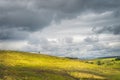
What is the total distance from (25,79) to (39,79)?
29.1 feet

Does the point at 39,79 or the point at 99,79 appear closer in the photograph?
the point at 39,79

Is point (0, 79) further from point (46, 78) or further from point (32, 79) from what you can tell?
point (46, 78)

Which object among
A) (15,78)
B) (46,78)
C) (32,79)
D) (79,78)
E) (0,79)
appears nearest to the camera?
(0,79)

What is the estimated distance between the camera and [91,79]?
498 feet

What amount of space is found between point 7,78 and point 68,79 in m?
37.2

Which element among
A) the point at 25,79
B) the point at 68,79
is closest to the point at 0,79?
the point at 25,79

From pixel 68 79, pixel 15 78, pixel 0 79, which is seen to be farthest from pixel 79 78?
pixel 0 79

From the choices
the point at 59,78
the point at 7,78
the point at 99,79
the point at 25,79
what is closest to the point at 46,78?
the point at 59,78

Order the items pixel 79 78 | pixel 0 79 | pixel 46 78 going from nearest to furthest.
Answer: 1. pixel 0 79
2. pixel 46 78
3. pixel 79 78

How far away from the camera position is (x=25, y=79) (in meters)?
113

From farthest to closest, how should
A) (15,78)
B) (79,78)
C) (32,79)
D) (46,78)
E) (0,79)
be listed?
(79,78) → (46,78) → (32,79) → (15,78) → (0,79)

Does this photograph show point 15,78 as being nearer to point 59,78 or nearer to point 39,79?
point 39,79

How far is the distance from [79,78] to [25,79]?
151 feet

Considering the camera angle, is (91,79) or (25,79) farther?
(91,79)
